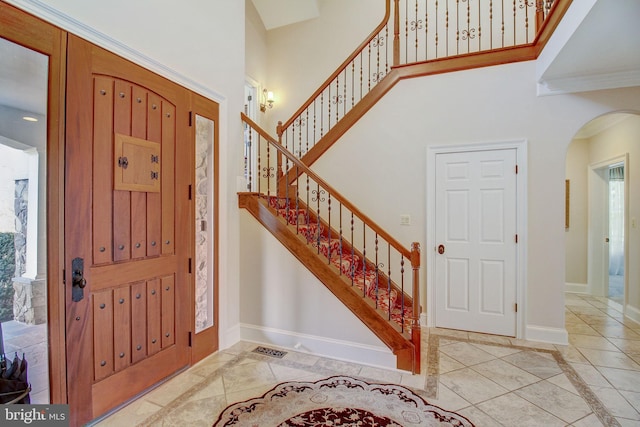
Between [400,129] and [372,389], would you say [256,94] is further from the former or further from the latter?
[372,389]

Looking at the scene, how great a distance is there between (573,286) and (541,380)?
3611 mm

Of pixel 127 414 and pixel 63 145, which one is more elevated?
pixel 63 145

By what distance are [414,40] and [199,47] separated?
11.1ft

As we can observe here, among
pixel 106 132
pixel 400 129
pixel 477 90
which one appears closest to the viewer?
pixel 106 132

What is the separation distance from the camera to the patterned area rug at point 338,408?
1.89 meters

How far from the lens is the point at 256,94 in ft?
17.3

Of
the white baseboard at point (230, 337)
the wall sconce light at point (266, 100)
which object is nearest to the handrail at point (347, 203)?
the white baseboard at point (230, 337)

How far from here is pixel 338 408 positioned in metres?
2.02

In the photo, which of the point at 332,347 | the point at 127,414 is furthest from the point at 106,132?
the point at 332,347

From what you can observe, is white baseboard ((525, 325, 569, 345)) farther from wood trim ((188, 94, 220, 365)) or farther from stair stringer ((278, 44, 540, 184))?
wood trim ((188, 94, 220, 365))

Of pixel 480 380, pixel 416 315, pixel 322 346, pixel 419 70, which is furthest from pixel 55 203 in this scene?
pixel 419 70

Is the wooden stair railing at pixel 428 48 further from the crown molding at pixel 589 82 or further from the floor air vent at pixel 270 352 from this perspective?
the floor air vent at pixel 270 352

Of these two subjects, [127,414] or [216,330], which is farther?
[216,330]

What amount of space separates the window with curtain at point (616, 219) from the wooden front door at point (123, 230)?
234 inches
